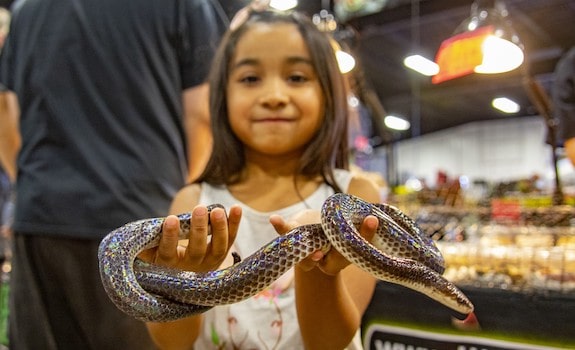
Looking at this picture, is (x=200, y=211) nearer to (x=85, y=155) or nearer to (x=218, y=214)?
(x=218, y=214)

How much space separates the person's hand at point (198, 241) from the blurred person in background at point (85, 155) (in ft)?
2.44

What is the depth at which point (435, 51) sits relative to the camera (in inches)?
364

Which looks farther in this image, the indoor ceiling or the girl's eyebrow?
the indoor ceiling

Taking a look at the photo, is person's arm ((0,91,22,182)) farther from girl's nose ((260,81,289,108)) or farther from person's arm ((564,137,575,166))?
person's arm ((564,137,575,166))

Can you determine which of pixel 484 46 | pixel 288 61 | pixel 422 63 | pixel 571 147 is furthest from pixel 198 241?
pixel 422 63

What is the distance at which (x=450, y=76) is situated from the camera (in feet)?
9.41

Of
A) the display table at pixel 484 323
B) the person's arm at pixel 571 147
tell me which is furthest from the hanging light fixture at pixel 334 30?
the display table at pixel 484 323

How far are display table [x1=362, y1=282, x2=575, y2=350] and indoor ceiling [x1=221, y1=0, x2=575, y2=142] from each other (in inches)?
61.3

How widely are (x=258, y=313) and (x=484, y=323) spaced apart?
3.30 feet

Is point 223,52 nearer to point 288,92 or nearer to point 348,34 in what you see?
point 288,92

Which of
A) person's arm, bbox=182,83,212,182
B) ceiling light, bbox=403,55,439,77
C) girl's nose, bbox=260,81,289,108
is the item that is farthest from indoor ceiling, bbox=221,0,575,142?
girl's nose, bbox=260,81,289,108

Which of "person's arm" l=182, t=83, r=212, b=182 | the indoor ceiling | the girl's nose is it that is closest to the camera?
the girl's nose

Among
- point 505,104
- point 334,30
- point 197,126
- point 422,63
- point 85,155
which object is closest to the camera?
point 85,155

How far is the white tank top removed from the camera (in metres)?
1.32
